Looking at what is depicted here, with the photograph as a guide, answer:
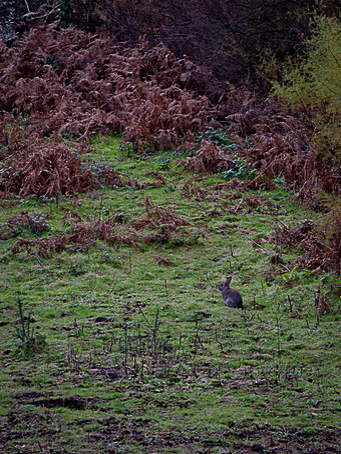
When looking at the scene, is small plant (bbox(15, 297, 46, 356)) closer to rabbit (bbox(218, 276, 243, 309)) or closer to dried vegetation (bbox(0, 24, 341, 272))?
rabbit (bbox(218, 276, 243, 309))

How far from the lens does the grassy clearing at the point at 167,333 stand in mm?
3947

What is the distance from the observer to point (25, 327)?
18.1 feet

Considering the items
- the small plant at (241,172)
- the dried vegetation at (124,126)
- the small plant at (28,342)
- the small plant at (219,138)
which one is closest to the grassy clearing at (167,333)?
the small plant at (28,342)

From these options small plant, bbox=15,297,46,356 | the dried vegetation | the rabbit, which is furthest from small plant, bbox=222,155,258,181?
small plant, bbox=15,297,46,356

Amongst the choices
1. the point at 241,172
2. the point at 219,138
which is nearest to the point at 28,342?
the point at 241,172

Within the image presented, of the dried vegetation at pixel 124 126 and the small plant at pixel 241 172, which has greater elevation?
the dried vegetation at pixel 124 126

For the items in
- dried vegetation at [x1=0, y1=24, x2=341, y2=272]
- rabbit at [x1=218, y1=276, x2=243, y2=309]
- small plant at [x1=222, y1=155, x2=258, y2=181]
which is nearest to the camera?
rabbit at [x1=218, y1=276, x2=243, y2=309]

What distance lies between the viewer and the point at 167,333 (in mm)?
5680

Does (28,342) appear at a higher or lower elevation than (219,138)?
lower

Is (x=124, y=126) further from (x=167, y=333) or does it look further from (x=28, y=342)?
(x=28, y=342)

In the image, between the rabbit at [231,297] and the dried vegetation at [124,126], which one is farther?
the dried vegetation at [124,126]

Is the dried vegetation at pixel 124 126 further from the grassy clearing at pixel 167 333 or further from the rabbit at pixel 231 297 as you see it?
the rabbit at pixel 231 297

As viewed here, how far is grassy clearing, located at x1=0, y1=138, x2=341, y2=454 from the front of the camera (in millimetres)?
3947

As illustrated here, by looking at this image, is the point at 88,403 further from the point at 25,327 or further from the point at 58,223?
the point at 58,223
